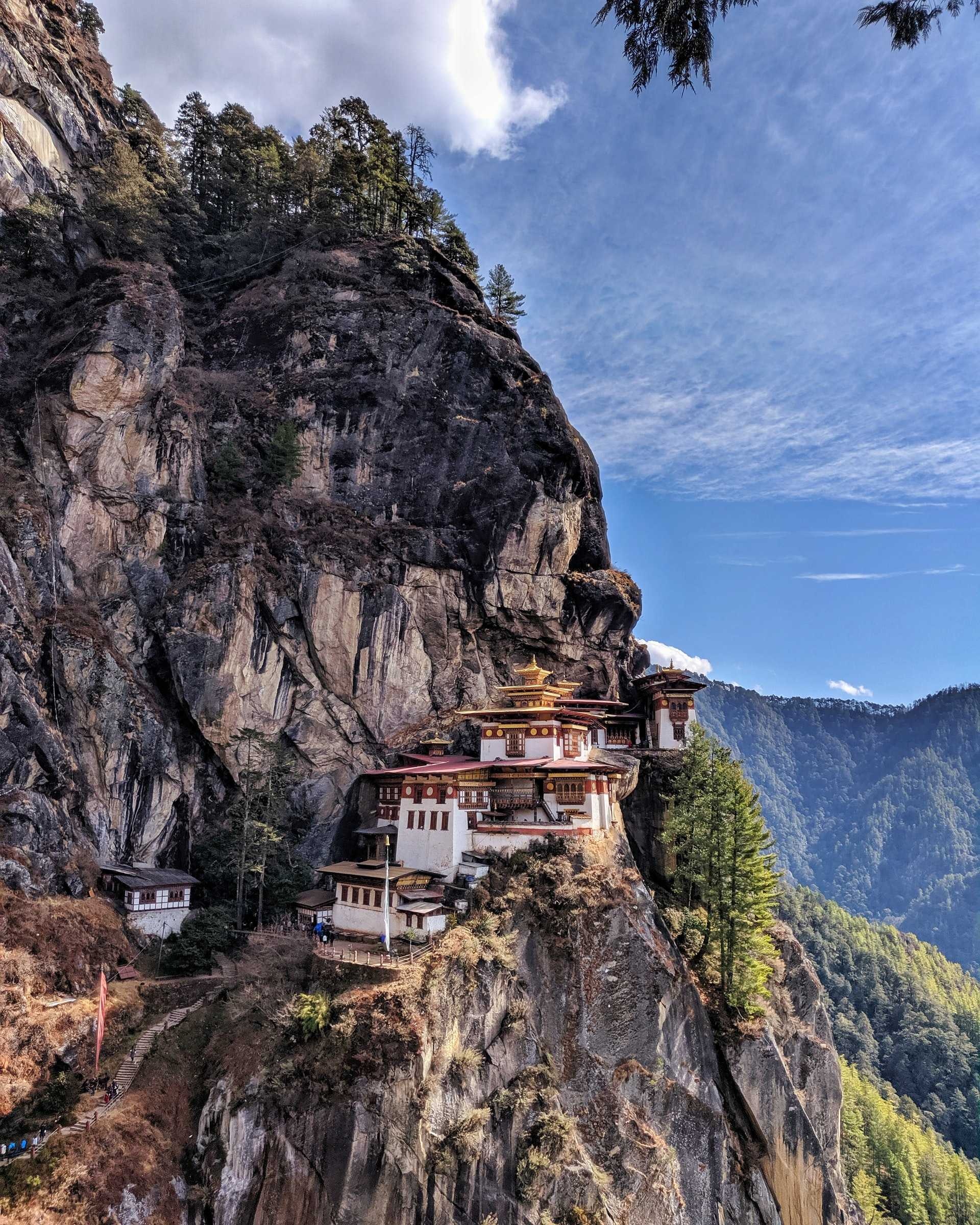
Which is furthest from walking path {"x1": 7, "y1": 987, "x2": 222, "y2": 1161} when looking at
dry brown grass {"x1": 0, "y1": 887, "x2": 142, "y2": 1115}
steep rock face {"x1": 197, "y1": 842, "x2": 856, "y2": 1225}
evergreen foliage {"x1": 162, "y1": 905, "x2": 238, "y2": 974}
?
steep rock face {"x1": 197, "y1": 842, "x2": 856, "y2": 1225}

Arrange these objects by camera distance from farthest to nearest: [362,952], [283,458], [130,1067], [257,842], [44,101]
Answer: [44,101], [283,458], [257,842], [362,952], [130,1067]

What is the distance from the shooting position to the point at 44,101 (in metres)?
53.0

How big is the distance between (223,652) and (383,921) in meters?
16.6

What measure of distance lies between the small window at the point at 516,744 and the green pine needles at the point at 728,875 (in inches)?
342

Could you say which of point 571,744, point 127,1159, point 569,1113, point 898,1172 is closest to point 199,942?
point 127,1159

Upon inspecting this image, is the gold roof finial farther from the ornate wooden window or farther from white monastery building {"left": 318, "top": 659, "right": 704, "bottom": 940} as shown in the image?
the ornate wooden window

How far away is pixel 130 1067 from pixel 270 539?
26980 mm

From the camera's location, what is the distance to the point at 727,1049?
34.2 m

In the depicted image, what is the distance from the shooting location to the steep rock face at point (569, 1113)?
23.9 meters

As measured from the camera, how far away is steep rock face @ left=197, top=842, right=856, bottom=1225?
23.9 meters

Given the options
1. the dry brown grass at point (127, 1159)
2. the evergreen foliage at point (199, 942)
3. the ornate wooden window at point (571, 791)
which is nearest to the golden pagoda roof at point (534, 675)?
the ornate wooden window at point (571, 791)

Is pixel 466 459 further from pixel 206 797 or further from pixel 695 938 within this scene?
pixel 695 938

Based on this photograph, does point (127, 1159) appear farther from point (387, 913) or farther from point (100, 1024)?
point (387, 913)

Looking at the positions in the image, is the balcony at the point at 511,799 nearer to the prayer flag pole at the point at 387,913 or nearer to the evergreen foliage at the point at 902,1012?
the prayer flag pole at the point at 387,913
